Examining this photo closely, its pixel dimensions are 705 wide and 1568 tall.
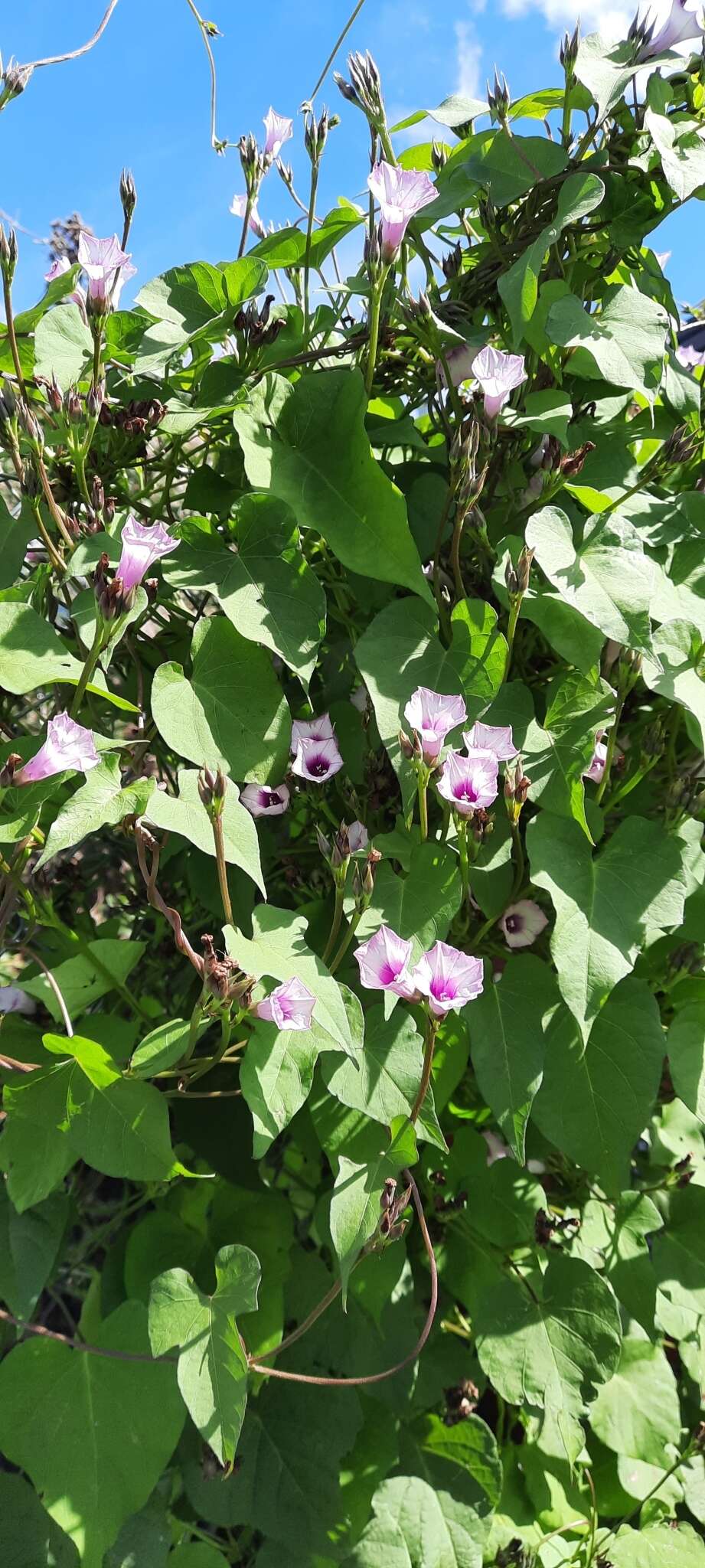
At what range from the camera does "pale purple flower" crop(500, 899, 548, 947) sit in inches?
45.1

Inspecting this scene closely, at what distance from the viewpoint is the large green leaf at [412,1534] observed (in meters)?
1.19

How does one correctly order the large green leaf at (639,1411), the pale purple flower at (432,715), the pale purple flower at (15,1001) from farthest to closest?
1. the large green leaf at (639,1411)
2. the pale purple flower at (15,1001)
3. the pale purple flower at (432,715)

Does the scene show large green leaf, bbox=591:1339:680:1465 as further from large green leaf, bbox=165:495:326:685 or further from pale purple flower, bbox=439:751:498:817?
large green leaf, bbox=165:495:326:685

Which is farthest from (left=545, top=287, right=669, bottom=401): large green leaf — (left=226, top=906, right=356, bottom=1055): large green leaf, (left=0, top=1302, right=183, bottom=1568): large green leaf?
(left=0, top=1302, right=183, bottom=1568): large green leaf

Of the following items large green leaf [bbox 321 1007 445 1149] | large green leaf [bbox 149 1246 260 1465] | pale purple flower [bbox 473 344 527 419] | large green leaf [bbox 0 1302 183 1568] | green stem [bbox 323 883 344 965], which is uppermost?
pale purple flower [bbox 473 344 527 419]

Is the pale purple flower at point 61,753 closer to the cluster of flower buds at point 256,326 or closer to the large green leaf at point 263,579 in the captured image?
the large green leaf at point 263,579

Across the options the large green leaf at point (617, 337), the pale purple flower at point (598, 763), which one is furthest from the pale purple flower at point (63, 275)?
the pale purple flower at point (598, 763)

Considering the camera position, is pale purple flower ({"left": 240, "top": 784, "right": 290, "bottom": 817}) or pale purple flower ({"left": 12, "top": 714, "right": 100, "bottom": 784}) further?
pale purple flower ({"left": 240, "top": 784, "right": 290, "bottom": 817})

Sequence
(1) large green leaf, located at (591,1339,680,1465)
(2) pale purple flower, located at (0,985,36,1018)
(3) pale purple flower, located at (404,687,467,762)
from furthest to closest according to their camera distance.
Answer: (1) large green leaf, located at (591,1339,680,1465)
(2) pale purple flower, located at (0,985,36,1018)
(3) pale purple flower, located at (404,687,467,762)

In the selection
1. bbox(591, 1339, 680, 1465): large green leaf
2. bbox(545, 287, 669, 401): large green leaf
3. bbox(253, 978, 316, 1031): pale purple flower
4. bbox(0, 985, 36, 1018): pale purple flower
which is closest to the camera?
bbox(253, 978, 316, 1031): pale purple flower

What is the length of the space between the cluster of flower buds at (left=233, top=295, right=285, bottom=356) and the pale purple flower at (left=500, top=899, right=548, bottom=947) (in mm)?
677

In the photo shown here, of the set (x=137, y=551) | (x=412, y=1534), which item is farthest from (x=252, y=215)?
(x=412, y=1534)

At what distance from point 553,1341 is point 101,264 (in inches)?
50.5

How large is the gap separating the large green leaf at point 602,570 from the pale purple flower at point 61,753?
18.0 inches
